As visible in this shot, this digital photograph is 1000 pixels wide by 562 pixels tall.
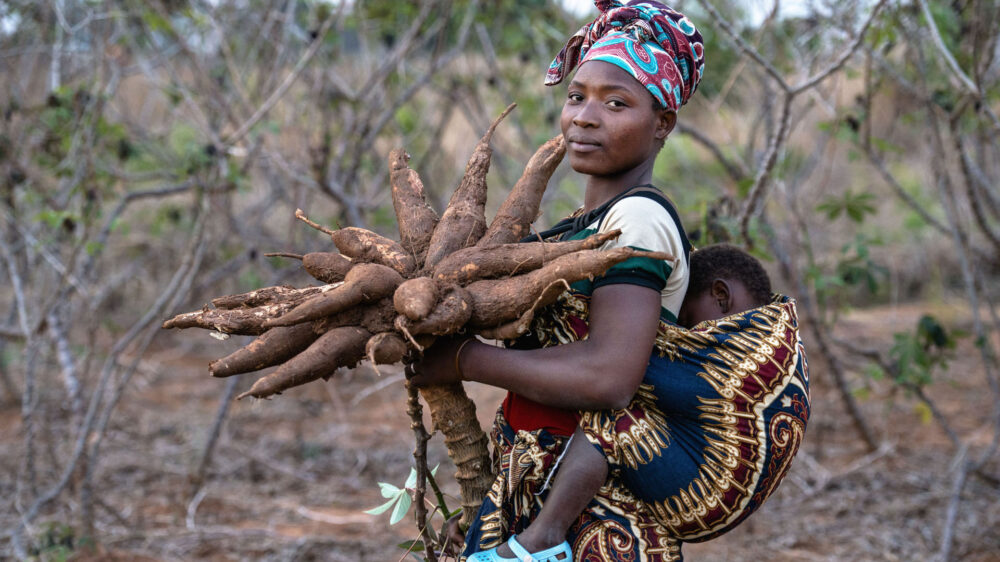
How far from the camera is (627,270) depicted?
→ 4.42 feet

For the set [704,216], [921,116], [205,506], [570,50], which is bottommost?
[205,506]

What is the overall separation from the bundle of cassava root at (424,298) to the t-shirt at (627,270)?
65 mm

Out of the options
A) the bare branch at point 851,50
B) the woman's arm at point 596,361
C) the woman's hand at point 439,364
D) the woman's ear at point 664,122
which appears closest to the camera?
the woman's arm at point 596,361

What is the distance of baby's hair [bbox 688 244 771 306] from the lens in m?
1.59

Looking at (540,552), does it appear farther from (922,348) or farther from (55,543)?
(922,348)

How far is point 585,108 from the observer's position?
1.50m

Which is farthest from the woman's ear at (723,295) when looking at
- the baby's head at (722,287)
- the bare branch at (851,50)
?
the bare branch at (851,50)

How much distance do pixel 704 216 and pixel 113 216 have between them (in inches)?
100

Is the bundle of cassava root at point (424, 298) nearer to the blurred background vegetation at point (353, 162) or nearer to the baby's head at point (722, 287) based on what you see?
the baby's head at point (722, 287)

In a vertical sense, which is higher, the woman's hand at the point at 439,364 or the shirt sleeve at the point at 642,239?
the shirt sleeve at the point at 642,239

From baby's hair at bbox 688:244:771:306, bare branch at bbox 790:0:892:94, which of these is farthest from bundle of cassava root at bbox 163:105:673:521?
bare branch at bbox 790:0:892:94

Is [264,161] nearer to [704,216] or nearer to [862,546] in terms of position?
[704,216]

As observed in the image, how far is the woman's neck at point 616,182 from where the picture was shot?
A: 5.08ft

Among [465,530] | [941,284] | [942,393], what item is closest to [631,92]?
[465,530]
